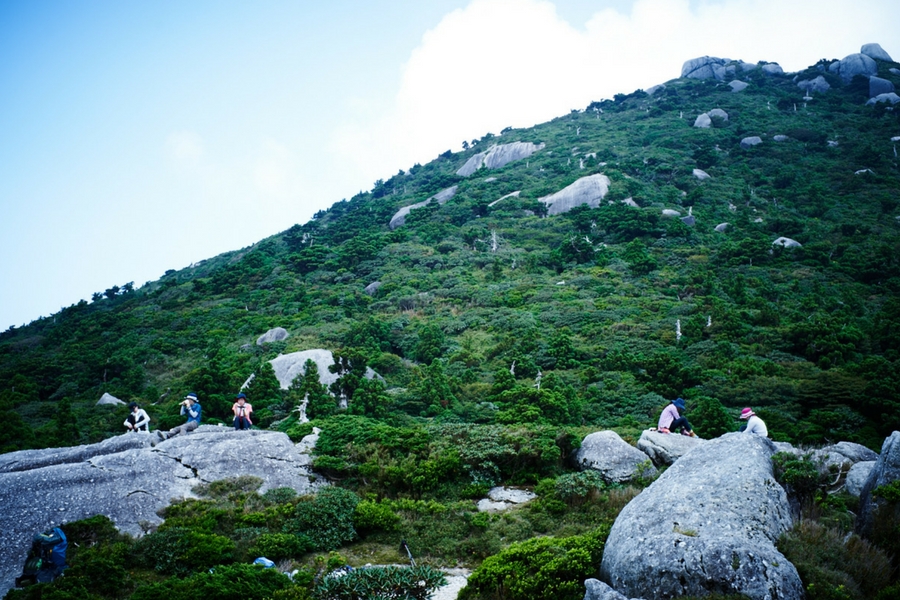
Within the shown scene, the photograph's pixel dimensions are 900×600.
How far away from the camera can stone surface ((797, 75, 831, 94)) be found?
305 feet

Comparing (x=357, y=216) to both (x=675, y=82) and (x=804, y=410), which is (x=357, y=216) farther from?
(x=675, y=82)

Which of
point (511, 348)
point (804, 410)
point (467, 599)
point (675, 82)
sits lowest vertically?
point (804, 410)

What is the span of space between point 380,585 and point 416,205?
67.0 metres

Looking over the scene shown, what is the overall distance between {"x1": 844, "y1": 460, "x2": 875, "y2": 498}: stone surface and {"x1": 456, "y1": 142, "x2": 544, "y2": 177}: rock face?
258 ft

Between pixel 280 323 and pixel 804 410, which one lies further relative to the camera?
pixel 280 323

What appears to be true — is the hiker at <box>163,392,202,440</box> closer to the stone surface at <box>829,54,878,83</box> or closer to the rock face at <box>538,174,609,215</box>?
the rock face at <box>538,174,609,215</box>

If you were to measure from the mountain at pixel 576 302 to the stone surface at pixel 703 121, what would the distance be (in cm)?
37

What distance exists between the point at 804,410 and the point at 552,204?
4541 centimetres

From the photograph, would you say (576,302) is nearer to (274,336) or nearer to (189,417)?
(274,336)

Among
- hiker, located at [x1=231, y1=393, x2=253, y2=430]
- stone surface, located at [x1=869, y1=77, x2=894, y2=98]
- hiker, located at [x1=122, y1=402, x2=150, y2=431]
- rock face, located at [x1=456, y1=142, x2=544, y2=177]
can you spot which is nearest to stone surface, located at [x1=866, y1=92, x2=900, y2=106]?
stone surface, located at [x1=869, y1=77, x2=894, y2=98]

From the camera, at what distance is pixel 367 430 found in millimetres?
17203

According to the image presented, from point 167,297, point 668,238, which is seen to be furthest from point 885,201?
point 167,297

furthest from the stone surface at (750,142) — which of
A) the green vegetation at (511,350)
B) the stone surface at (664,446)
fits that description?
the stone surface at (664,446)

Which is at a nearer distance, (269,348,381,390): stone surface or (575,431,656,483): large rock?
(575,431,656,483): large rock
